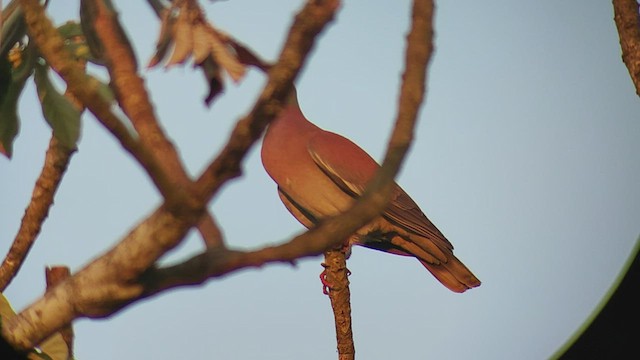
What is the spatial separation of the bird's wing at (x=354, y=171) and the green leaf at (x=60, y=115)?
0.81ft

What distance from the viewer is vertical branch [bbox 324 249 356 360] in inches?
31.2

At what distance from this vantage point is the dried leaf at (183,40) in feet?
2.06

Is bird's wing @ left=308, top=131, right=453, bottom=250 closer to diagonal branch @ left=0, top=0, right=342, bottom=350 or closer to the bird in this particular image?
the bird

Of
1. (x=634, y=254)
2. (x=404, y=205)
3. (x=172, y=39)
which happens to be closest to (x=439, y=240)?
(x=404, y=205)

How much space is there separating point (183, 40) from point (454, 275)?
40cm

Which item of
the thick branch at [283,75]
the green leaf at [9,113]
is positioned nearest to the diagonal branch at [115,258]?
the thick branch at [283,75]

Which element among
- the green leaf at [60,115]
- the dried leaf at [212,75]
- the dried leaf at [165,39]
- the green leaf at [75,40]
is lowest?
the dried leaf at [212,75]

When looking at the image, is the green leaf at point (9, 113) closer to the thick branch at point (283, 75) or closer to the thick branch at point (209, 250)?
the thick branch at point (209, 250)

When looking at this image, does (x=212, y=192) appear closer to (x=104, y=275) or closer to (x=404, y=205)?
(x=104, y=275)

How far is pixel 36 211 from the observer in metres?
0.88

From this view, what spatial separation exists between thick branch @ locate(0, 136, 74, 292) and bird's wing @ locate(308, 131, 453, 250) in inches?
10.9

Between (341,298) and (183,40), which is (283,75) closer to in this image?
(183,40)

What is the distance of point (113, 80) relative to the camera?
0.59 metres

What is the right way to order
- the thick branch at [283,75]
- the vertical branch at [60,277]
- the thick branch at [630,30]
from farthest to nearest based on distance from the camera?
the thick branch at [630,30]
the vertical branch at [60,277]
the thick branch at [283,75]
